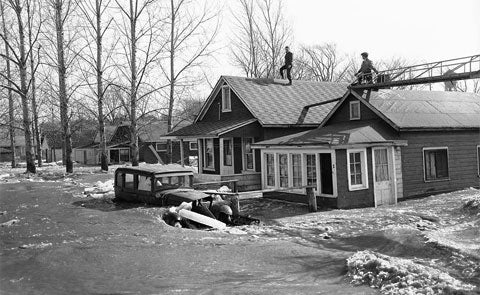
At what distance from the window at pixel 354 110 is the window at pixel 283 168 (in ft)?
14.0

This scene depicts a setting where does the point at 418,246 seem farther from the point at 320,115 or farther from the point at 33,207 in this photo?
the point at 320,115

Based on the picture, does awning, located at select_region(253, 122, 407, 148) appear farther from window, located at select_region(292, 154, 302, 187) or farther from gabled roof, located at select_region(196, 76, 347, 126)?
gabled roof, located at select_region(196, 76, 347, 126)

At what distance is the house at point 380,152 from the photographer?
17219 millimetres

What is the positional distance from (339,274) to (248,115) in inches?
669

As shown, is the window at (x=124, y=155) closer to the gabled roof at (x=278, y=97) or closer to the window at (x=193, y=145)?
the window at (x=193, y=145)

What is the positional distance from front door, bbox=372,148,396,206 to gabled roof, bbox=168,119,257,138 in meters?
7.57

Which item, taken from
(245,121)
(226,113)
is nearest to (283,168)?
(245,121)

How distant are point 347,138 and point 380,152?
2026 millimetres

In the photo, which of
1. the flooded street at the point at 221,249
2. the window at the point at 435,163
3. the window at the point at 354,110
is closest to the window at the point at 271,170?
the flooded street at the point at 221,249

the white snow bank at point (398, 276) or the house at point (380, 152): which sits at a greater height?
the house at point (380, 152)

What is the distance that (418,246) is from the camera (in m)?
10.2

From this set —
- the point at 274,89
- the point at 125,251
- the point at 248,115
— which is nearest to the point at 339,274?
the point at 125,251

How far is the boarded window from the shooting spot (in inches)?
710

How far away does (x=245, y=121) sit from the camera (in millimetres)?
24109
